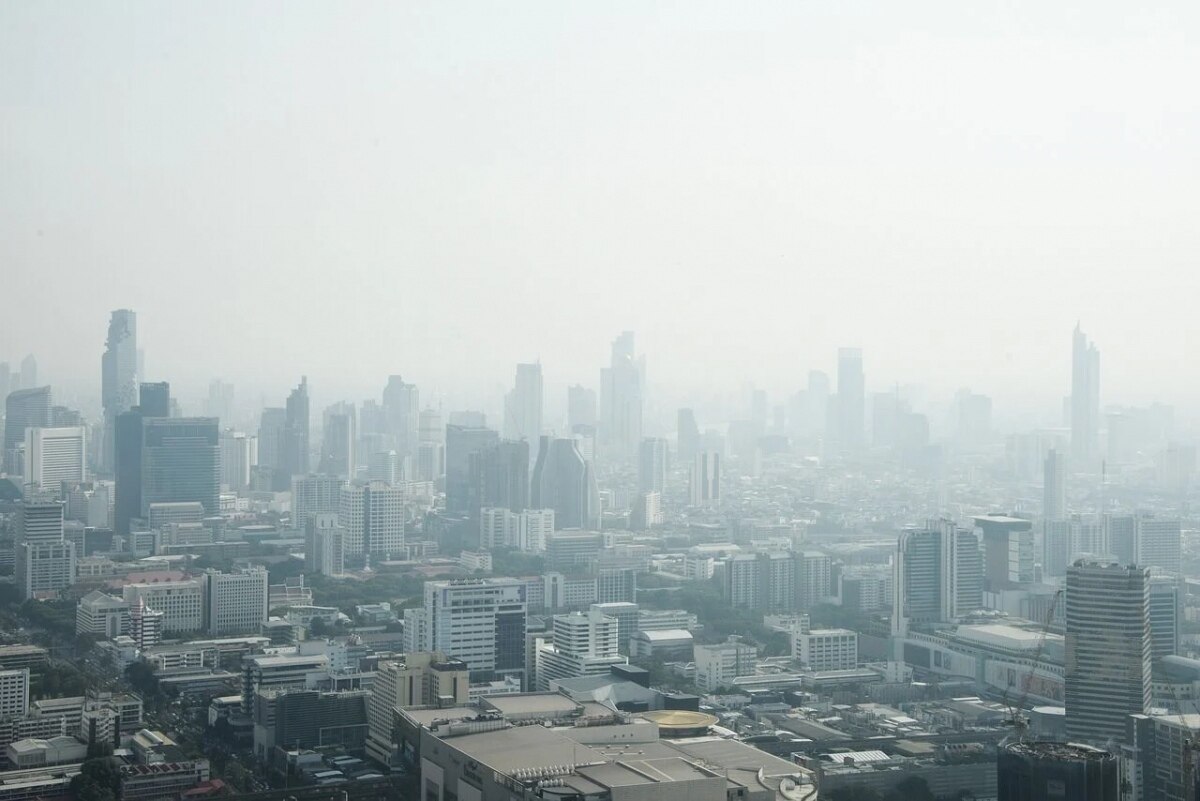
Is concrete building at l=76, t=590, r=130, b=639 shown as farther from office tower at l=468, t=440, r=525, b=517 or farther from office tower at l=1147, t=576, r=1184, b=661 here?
office tower at l=1147, t=576, r=1184, b=661

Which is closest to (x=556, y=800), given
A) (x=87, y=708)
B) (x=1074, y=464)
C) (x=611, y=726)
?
(x=611, y=726)

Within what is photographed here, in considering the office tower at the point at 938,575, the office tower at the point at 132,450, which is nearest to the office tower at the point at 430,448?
the office tower at the point at 132,450

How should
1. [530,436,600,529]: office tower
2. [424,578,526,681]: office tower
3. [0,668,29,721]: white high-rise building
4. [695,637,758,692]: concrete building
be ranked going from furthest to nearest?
[530,436,600,529]: office tower → [695,637,758,692]: concrete building → [424,578,526,681]: office tower → [0,668,29,721]: white high-rise building

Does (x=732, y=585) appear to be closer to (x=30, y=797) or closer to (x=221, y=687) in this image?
(x=221, y=687)

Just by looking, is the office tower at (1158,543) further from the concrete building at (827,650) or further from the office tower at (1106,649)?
the office tower at (1106,649)

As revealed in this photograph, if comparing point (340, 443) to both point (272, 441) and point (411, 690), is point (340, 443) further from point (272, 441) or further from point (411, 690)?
point (411, 690)

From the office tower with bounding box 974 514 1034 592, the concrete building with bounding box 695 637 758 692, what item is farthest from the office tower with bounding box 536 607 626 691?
the office tower with bounding box 974 514 1034 592

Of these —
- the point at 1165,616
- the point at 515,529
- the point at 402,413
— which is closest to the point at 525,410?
the point at 402,413
